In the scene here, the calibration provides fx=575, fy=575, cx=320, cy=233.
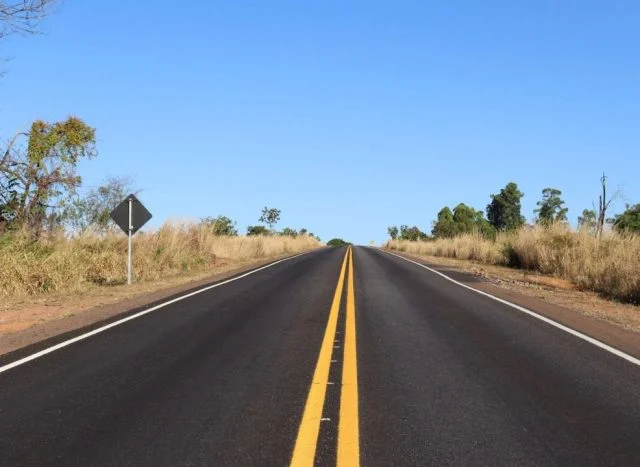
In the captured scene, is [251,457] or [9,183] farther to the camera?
[9,183]

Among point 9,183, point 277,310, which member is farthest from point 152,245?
point 277,310

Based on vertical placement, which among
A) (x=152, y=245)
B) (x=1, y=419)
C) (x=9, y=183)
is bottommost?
(x=1, y=419)

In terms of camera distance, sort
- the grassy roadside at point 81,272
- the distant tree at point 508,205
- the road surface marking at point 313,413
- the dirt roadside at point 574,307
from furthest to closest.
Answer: the distant tree at point 508,205, the grassy roadside at point 81,272, the dirt roadside at point 574,307, the road surface marking at point 313,413

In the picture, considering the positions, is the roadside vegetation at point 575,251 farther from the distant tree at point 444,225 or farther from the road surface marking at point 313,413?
the distant tree at point 444,225

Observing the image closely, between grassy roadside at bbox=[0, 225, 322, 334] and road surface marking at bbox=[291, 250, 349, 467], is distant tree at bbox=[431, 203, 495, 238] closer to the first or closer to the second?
grassy roadside at bbox=[0, 225, 322, 334]

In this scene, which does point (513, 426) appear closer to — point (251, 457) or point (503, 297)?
point (251, 457)

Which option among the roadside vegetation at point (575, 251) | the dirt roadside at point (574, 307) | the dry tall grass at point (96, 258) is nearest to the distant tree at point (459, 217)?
the roadside vegetation at point (575, 251)

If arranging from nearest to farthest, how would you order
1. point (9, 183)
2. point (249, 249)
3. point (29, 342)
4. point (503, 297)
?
point (29, 342) < point (503, 297) < point (9, 183) < point (249, 249)

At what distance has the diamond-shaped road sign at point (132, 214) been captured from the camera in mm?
18328

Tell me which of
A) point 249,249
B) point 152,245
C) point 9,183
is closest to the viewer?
point 9,183

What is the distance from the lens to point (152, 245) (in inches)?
966

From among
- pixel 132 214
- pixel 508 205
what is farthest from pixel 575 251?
pixel 508 205

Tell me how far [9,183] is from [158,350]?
15.7m

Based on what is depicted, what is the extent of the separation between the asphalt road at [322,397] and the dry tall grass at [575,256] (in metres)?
6.90
